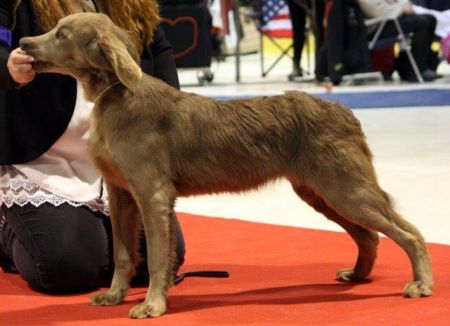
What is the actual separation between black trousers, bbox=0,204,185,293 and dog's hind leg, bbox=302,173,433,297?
783mm

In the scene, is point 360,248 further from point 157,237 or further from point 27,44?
point 27,44

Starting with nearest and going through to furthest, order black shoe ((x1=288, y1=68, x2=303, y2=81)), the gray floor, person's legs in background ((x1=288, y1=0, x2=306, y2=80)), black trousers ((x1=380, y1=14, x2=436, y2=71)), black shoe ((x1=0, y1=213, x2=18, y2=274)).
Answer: black shoe ((x1=0, y1=213, x2=18, y2=274)) → the gray floor → black trousers ((x1=380, y1=14, x2=436, y2=71)) → person's legs in background ((x1=288, y1=0, x2=306, y2=80)) → black shoe ((x1=288, y1=68, x2=303, y2=81))

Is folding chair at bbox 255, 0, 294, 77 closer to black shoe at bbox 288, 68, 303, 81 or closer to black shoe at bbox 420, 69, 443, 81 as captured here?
black shoe at bbox 288, 68, 303, 81

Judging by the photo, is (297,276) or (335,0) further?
(335,0)

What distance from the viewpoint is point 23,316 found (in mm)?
3066

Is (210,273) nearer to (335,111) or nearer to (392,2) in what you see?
(335,111)

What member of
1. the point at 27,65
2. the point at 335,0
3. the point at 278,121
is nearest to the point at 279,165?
the point at 278,121

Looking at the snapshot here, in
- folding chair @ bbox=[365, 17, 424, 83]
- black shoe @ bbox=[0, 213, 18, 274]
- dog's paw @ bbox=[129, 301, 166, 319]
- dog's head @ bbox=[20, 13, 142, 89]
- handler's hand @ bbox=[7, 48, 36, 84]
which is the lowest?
folding chair @ bbox=[365, 17, 424, 83]

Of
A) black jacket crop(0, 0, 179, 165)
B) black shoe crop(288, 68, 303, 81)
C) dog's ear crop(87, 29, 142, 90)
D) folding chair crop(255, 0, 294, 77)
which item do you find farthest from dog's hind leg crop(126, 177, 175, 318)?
folding chair crop(255, 0, 294, 77)

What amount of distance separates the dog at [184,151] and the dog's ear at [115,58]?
0.04 feet

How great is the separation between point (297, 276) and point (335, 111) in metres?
0.72

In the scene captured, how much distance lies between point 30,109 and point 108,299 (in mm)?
785

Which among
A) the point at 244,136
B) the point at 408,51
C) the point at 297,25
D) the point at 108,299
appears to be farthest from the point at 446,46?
the point at 108,299

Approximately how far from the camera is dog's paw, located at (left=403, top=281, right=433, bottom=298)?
306 cm
